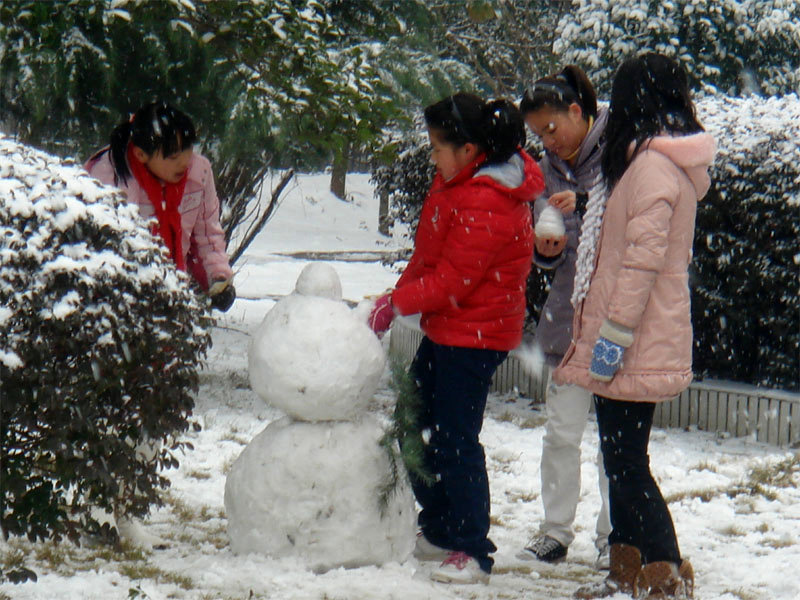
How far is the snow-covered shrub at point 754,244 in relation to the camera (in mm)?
6250

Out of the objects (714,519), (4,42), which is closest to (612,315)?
(714,519)

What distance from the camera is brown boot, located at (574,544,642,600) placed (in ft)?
11.7

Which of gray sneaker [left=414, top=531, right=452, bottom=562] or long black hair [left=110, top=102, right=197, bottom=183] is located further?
long black hair [left=110, top=102, right=197, bottom=183]

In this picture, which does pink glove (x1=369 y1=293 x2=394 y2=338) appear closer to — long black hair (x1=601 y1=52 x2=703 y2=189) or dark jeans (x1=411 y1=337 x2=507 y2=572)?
dark jeans (x1=411 y1=337 x2=507 y2=572)

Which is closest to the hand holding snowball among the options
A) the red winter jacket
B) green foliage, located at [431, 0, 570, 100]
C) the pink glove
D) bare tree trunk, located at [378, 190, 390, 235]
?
the red winter jacket

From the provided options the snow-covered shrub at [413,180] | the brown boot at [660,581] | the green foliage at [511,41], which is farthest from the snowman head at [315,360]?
the green foliage at [511,41]

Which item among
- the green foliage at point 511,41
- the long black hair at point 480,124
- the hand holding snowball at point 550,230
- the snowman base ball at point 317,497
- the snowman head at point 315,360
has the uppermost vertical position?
the green foliage at point 511,41

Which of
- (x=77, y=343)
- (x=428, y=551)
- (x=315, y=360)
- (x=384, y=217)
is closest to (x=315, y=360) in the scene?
(x=315, y=360)

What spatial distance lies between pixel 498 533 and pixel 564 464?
51 centimetres

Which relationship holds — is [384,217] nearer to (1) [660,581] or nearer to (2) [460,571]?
(2) [460,571]

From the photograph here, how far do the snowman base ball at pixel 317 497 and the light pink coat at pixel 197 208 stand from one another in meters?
1.06

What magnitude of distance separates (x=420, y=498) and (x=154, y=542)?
0.98 meters

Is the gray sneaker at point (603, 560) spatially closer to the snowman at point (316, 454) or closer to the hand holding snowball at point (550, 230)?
the snowman at point (316, 454)

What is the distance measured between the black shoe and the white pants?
0.03 m
